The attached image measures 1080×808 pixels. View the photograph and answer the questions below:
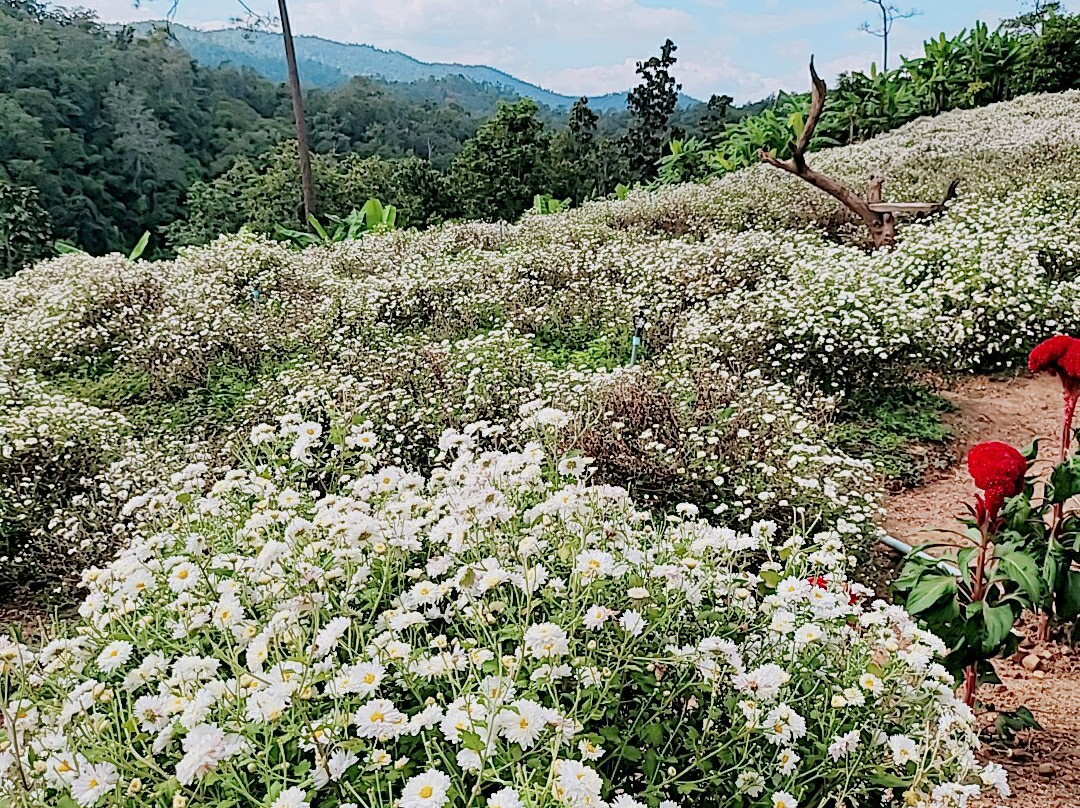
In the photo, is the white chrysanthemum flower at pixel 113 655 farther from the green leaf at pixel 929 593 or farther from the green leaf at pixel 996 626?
the green leaf at pixel 996 626

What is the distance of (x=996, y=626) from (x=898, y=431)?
3049mm

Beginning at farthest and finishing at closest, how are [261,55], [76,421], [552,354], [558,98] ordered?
[558,98]
[261,55]
[552,354]
[76,421]

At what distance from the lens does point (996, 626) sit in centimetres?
222

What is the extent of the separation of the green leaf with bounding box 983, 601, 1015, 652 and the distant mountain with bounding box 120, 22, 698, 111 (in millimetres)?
25028

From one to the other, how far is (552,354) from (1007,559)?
375cm

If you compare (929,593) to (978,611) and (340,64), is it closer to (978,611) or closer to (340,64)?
(978,611)

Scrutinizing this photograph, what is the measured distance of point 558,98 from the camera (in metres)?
54.8

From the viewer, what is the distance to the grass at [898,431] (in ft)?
15.3

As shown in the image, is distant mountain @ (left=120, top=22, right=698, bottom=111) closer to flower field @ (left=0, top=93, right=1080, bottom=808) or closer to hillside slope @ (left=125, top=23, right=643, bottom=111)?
hillside slope @ (left=125, top=23, right=643, bottom=111)

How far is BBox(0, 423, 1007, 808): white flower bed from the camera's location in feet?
4.26

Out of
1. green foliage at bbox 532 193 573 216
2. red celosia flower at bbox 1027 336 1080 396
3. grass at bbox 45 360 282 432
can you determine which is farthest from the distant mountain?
red celosia flower at bbox 1027 336 1080 396

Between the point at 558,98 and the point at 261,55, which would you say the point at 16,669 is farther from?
the point at 558,98

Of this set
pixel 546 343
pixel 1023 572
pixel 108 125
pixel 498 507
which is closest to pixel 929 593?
pixel 1023 572

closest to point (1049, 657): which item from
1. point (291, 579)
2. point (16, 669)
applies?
point (291, 579)
